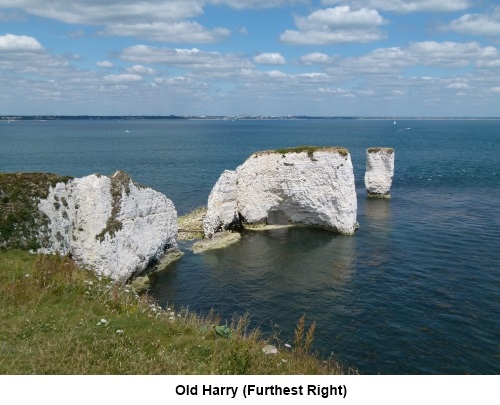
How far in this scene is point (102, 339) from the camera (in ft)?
39.9

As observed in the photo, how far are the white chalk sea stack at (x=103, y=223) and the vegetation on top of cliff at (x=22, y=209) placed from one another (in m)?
0.46

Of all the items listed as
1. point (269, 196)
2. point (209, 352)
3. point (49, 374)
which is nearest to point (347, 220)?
point (269, 196)

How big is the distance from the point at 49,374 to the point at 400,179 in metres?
75.0

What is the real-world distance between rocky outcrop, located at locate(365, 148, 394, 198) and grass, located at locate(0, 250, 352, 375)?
169 ft

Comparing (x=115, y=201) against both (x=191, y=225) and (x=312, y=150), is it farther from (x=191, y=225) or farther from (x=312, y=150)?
(x=312, y=150)

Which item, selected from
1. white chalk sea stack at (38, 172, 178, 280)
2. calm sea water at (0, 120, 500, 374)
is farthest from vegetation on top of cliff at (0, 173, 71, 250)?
calm sea water at (0, 120, 500, 374)

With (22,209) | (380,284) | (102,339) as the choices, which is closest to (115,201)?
(22,209)

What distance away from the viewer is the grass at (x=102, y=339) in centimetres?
1070

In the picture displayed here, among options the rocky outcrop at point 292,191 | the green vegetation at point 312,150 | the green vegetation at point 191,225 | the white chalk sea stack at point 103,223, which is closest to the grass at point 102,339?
the white chalk sea stack at point 103,223

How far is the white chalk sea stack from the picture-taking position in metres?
25.4

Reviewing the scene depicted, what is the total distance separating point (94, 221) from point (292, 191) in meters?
24.0

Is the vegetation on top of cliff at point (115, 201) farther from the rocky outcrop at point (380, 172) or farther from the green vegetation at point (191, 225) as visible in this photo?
the rocky outcrop at point (380, 172)

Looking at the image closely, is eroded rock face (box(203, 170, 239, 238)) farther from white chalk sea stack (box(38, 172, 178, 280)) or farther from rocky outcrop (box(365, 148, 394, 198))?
rocky outcrop (box(365, 148, 394, 198))

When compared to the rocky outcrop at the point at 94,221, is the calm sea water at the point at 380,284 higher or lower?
lower
